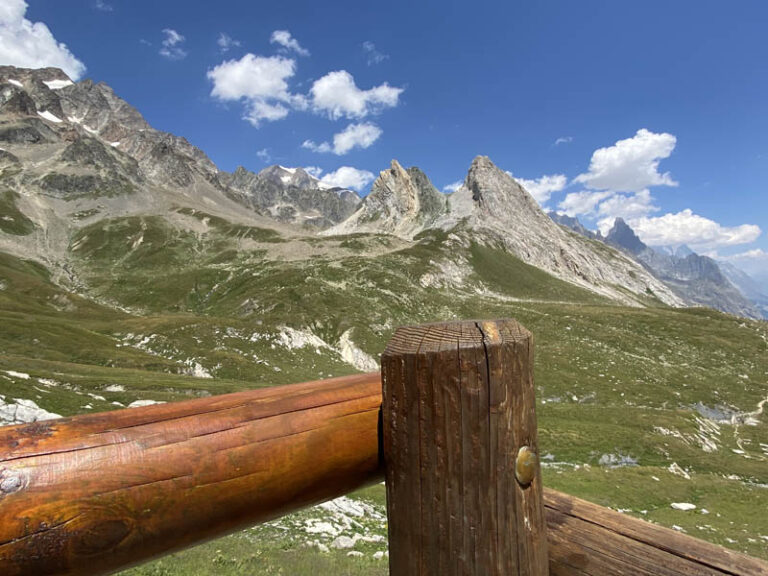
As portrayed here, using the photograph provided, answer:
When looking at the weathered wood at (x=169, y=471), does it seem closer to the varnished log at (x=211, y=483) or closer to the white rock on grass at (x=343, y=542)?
the varnished log at (x=211, y=483)

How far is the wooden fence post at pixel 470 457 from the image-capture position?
6.23ft

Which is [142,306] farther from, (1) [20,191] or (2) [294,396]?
(1) [20,191]

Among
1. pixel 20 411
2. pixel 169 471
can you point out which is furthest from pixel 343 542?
pixel 20 411

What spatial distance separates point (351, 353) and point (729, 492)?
1777 inches

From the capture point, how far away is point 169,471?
1737 millimetres

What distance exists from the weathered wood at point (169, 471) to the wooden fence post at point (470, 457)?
47cm

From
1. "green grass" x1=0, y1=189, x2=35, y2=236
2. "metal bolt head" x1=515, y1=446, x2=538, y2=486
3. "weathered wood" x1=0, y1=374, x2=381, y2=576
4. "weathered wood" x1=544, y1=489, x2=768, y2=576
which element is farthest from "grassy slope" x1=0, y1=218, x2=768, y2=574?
"green grass" x1=0, y1=189, x2=35, y2=236

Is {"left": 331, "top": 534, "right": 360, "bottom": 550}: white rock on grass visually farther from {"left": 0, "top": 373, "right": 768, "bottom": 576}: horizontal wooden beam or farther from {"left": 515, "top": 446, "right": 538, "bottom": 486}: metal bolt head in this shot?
{"left": 515, "top": 446, "right": 538, "bottom": 486}: metal bolt head

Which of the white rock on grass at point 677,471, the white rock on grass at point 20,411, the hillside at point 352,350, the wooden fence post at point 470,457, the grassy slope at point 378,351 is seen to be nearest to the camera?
the wooden fence post at point 470,457

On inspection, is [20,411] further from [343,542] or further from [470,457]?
[470,457]

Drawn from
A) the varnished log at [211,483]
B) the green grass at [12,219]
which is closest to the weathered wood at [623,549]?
the varnished log at [211,483]

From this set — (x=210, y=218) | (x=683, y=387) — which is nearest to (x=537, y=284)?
(x=683, y=387)

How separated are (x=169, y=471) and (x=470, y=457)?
132 centimetres

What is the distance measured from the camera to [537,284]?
5320 inches
